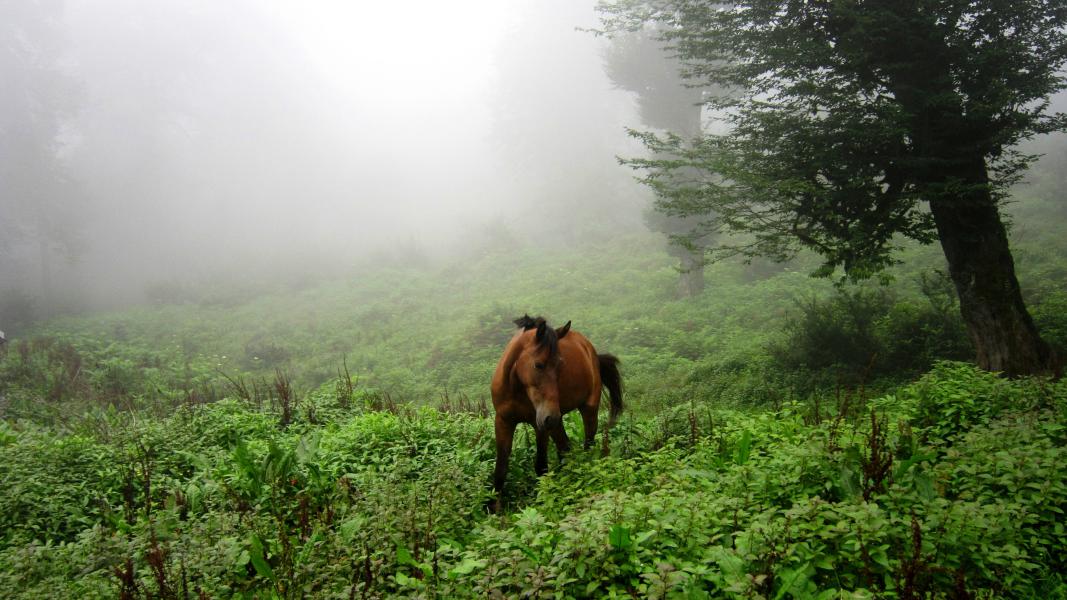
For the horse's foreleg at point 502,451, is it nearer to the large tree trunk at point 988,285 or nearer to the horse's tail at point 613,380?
the horse's tail at point 613,380

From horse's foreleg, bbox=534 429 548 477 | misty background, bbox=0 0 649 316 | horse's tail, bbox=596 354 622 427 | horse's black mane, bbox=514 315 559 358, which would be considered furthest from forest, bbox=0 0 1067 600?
misty background, bbox=0 0 649 316

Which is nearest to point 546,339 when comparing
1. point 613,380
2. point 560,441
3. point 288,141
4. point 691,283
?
point 560,441

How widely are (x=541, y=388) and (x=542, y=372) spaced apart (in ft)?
0.49

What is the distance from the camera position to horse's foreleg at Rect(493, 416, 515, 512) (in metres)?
5.59

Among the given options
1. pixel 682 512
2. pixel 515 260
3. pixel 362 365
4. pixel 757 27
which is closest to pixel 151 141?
pixel 515 260

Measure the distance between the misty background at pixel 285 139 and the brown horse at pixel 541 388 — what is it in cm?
3076

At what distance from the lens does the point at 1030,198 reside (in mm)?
24266

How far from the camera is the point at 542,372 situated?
208 inches

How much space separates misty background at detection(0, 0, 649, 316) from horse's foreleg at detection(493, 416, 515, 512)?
31329 mm

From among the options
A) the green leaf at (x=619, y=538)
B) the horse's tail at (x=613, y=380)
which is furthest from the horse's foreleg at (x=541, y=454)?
the green leaf at (x=619, y=538)

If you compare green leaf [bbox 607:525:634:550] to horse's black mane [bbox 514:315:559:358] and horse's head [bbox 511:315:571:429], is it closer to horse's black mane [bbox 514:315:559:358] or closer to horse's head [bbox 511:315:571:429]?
horse's head [bbox 511:315:571:429]

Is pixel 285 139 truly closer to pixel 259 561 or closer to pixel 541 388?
pixel 541 388

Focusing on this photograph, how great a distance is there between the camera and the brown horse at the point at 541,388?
17.2ft

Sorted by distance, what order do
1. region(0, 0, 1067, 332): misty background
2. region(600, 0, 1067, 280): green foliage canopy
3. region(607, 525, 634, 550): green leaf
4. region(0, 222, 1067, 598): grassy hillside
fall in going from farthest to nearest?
region(0, 0, 1067, 332): misty background, region(600, 0, 1067, 280): green foliage canopy, region(607, 525, 634, 550): green leaf, region(0, 222, 1067, 598): grassy hillside
